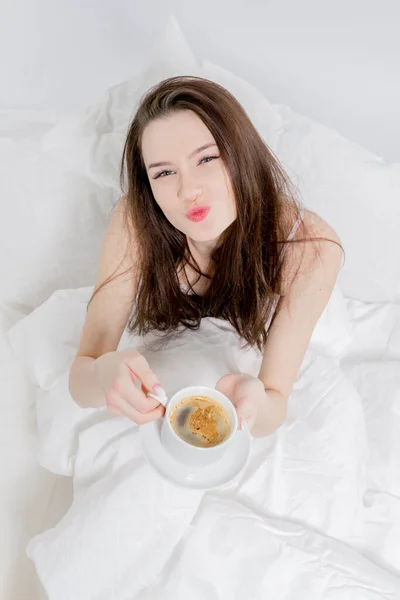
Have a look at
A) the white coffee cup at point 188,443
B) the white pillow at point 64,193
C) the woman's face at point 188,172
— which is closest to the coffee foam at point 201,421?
the white coffee cup at point 188,443

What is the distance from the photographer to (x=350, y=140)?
56.2 inches

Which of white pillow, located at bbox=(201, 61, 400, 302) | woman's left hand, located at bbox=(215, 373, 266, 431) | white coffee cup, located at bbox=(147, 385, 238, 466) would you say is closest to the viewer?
white coffee cup, located at bbox=(147, 385, 238, 466)

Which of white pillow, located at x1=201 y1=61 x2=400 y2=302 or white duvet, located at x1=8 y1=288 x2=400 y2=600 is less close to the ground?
white pillow, located at x1=201 y1=61 x2=400 y2=302

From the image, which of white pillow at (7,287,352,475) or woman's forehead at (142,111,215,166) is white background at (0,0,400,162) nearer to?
white pillow at (7,287,352,475)

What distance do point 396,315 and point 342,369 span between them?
20cm

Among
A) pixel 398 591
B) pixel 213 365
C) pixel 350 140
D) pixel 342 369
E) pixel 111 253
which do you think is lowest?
pixel 398 591

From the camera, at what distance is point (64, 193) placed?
1.39 metres

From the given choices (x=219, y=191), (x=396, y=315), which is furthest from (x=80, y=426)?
(x=396, y=315)

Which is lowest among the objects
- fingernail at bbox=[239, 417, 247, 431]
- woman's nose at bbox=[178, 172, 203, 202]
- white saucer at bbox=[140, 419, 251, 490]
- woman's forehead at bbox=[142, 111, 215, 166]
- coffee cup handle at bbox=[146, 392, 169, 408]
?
white saucer at bbox=[140, 419, 251, 490]

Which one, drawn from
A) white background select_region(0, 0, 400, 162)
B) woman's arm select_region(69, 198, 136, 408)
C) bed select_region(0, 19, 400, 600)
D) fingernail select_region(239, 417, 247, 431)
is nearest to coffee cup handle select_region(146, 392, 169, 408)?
fingernail select_region(239, 417, 247, 431)

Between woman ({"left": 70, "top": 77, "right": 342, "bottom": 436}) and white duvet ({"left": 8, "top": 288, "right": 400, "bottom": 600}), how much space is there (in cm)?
7

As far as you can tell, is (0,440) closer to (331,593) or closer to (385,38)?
(331,593)

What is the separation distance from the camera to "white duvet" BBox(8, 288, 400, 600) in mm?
907

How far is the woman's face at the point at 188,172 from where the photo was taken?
944mm
